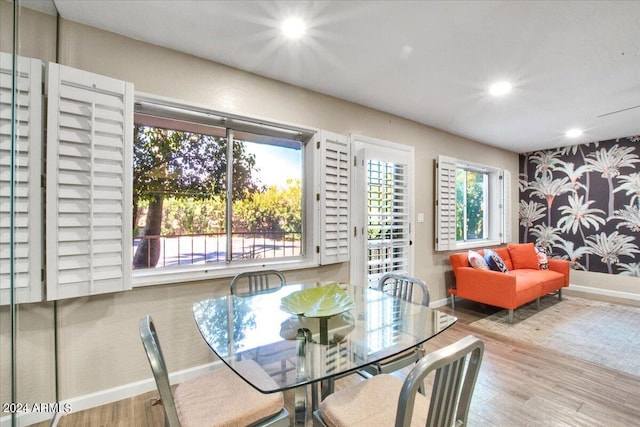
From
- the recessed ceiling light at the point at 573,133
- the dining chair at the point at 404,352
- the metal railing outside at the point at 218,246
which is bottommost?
the dining chair at the point at 404,352

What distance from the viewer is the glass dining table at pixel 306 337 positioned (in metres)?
1.16

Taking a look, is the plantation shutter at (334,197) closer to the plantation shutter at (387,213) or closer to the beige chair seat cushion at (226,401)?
the plantation shutter at (387,213)

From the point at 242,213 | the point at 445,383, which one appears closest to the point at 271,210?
the point at 242,213

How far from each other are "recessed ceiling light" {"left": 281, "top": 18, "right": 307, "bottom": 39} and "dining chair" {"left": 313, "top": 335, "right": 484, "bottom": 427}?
1.98 meters

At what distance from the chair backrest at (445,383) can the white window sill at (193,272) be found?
1.79 meters

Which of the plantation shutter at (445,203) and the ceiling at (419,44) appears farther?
the plantation shutter at (445,203)

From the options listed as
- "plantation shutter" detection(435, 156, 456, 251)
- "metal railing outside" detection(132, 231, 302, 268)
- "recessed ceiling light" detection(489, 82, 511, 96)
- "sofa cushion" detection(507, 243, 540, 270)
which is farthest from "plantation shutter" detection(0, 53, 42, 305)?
"sofa cushion" detection(507, 243, 540, 270)

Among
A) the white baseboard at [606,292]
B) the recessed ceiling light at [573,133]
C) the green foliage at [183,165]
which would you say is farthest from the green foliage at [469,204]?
the green foliage at [183,165]

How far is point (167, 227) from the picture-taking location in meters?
2.29

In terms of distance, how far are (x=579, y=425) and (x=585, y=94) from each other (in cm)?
293

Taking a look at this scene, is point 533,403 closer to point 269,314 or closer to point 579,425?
point 579,425

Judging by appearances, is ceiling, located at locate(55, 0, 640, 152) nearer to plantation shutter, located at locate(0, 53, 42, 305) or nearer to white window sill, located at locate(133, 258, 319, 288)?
plantation shutter, located at locate(0, 53, 42, 305)

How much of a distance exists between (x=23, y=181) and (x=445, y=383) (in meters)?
2.23

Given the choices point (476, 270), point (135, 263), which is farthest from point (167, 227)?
point (476, 270)
